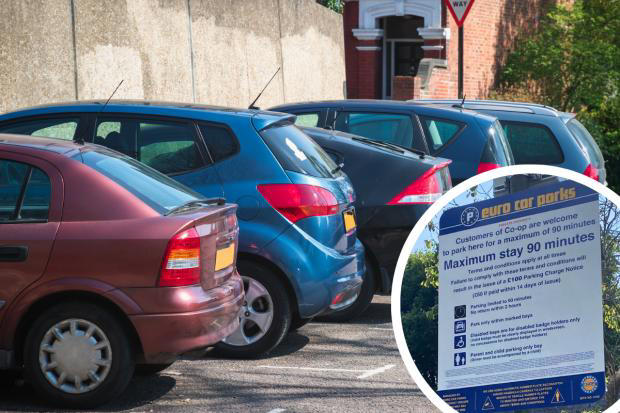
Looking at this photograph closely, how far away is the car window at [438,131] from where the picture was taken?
10148 millimetres

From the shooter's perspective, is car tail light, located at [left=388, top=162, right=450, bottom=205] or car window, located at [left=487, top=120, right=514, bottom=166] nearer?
car tail light, located at [left=388, top=162, right=450, bottom=205]

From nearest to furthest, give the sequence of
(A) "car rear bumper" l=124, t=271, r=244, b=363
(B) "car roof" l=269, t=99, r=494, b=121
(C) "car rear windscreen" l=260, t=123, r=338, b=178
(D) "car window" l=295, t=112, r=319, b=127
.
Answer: (A) "car rear bumper" l=124, t=271, r=244, b=363
(C) "car rear windscreen" l=260, t=123, r=338, b=178
(B) "car roof" l=269, t=99, r=494, b=121
(D) "car window" l=295, t=112, r=319, b=127

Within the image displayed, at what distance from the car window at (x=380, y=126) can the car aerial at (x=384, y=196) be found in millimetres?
1458

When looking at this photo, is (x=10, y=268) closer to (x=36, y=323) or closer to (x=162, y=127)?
(x=36, y=323)

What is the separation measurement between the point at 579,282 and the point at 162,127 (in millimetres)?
5589

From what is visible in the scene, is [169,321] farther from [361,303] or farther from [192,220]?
[361,303]

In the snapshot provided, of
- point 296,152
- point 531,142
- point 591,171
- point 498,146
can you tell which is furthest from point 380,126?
point 296,152

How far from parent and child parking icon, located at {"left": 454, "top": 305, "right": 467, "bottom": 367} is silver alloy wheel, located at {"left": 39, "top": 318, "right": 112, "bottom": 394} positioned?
3.67 meters

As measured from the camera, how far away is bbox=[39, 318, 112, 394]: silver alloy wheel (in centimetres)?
550

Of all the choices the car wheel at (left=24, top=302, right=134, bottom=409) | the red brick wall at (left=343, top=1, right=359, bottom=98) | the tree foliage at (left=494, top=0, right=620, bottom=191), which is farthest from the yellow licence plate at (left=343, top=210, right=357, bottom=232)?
the red brick wall at (left=343, top=1, right=359, bottom=98)

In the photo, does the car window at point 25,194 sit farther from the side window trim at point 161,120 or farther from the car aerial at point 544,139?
the car aerial at point 544,139

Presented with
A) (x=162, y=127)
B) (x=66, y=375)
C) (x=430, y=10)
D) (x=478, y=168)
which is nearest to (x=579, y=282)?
(x=66, y=375)

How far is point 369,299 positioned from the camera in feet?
28.8

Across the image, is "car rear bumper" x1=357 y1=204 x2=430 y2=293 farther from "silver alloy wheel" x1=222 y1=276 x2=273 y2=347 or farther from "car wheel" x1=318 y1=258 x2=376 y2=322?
"silver alloy wheel" x1=222 y1=276 x2=273 y2=347
